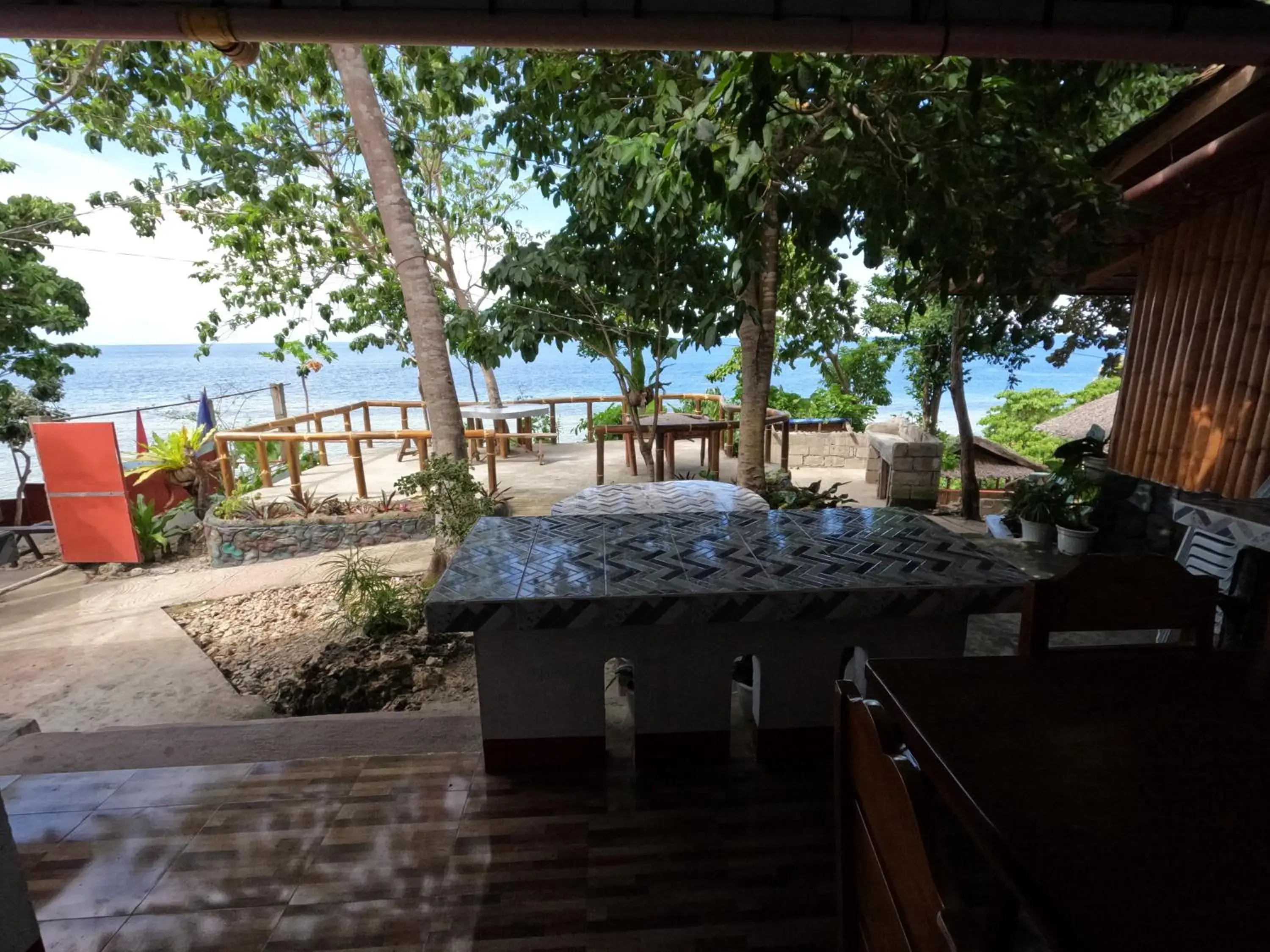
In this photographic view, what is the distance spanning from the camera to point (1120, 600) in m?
1.51

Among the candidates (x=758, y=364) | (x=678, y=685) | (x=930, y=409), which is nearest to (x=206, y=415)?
(x=758, y=364)

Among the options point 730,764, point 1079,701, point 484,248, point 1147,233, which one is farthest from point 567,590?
point 484,248

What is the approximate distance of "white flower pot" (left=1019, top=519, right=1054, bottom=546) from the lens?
5207 millimetres

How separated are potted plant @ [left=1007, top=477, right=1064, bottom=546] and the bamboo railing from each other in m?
2.84

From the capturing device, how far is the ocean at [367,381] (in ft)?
113

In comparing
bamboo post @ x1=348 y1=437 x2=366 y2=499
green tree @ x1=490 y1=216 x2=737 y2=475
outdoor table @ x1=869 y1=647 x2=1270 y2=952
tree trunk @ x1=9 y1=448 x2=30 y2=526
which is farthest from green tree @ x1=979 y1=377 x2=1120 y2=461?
tree trunk @ x1=9 y1=448 x2=30 y2=526

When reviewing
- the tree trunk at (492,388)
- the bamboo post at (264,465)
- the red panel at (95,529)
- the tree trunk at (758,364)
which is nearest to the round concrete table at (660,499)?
the tree trunk at (758,364)

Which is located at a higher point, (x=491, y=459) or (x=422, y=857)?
(x=491, y=459)

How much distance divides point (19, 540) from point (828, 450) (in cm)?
1107

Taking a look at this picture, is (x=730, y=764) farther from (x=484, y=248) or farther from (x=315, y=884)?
(x=484, y=248)

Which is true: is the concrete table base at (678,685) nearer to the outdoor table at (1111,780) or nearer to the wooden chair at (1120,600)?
the wooden chair at (1120,600)

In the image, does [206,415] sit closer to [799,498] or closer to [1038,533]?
[799,498]

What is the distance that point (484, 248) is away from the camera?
12258 millimetres

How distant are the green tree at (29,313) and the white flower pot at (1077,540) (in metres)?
11.1
